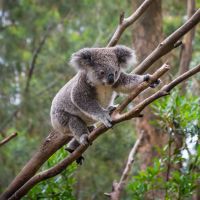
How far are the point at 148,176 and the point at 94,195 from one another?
4806mm

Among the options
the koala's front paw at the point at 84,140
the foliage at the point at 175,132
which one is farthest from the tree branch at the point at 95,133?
the foliage at the point at 175,132

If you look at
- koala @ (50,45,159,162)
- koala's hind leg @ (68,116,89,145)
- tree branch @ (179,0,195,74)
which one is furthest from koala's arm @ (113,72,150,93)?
tree branch @ (179,0,195,74)

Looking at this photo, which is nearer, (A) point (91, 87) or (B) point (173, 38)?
(B) point (173, 38)

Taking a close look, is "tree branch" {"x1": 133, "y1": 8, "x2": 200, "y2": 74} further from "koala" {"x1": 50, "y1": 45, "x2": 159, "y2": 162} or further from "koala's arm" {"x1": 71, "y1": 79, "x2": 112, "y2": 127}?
"koala's arm" {"x1": 71, "y1": 79, "x2": 112, "y2": 127}

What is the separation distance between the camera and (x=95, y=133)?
11.1ft

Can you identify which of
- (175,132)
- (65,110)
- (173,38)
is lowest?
(175,132)

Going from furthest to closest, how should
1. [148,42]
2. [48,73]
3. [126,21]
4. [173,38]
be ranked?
1. [48,73]
2. [148,42]
3. [126,21]
4. [173,38]

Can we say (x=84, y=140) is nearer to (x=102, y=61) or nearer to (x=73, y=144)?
(x=73, y=144)

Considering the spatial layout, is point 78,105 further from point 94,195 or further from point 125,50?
point 94,195

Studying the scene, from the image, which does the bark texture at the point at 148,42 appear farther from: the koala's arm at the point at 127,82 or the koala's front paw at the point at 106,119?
the koala's front paw at the point at 106,119

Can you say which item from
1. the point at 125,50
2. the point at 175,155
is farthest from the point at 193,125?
the point at 125,50

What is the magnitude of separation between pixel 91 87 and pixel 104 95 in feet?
0.40

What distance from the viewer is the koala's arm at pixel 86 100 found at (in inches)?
151

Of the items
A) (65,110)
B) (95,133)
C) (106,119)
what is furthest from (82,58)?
(95,133)
